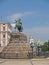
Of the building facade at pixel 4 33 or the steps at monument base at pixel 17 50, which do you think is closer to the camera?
the steps at monument base at pixel 17 50

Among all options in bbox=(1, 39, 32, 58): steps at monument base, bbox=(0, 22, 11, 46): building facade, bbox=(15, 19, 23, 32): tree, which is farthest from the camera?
bbox=(0, 22, 11, 46): building facade

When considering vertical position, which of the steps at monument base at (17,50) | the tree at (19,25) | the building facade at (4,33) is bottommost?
the steps at monument base at (17,50)

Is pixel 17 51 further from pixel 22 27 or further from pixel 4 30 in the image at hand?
pixel 4 30

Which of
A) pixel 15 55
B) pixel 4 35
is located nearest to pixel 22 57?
pixel 15 55

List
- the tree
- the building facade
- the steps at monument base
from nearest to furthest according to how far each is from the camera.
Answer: the steps at monument base → the tree → the building facade

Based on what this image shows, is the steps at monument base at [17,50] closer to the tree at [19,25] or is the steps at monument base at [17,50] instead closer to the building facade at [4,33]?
the tree at [19,25]

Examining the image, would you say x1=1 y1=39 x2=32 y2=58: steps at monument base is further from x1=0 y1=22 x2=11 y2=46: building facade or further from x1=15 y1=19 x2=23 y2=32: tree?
x1=0 y1=22 x2=11 y2=46: building facade

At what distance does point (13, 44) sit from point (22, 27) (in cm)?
470

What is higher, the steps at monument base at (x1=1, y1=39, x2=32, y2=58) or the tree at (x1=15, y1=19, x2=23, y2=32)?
the tree at (x1=15, y1=19, x2=23, y2=32)

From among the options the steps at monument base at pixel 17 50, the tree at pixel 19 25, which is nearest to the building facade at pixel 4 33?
the tree at pixel 19 25

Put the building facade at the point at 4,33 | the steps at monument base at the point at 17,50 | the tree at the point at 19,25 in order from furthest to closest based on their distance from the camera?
1. the building facade at the point at 4,33
2. the tree at the point at 19,25
3. the steps at monument base at the point at 17,50

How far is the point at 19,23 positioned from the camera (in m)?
43.8

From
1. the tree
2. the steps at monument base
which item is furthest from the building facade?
the steps at monument base

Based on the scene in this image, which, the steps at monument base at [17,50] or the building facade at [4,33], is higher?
the building facade at [4,33]
